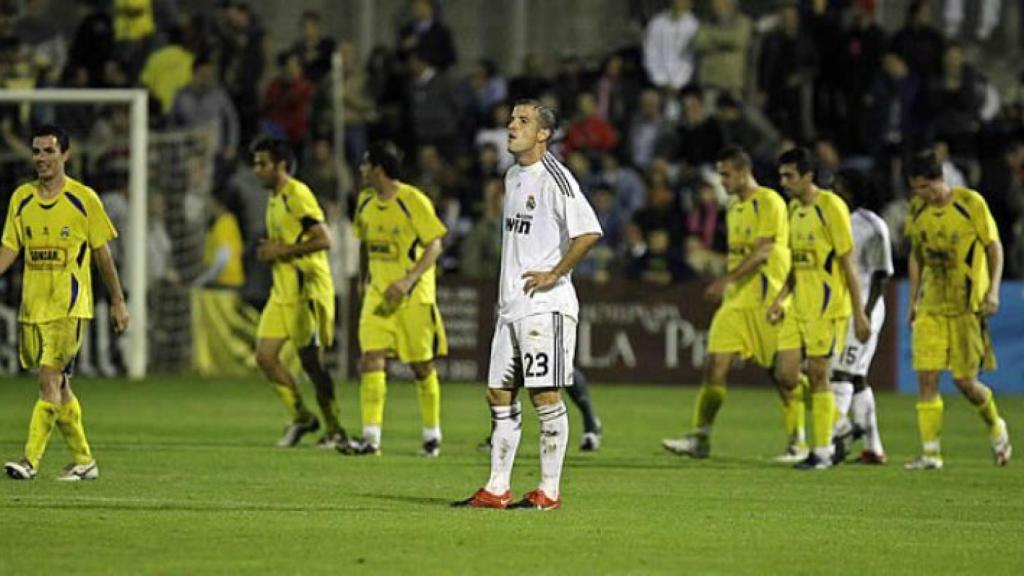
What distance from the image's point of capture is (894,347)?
26703 millimetres

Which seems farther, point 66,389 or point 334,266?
point 334,266

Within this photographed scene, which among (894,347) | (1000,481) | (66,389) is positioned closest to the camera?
(66,389)

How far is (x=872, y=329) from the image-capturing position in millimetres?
17250

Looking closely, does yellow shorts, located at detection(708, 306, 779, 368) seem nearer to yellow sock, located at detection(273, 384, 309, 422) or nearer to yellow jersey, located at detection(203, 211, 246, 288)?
yellow sock, located at detection(273, 384, 309, 422)

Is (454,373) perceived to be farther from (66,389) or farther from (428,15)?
(66,389)

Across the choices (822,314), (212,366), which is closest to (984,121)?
(212,366)

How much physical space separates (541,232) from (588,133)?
56.3 feet

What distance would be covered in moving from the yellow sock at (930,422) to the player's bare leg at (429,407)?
144 inches

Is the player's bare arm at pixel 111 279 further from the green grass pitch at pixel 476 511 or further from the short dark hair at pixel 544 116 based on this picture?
the short dark hair at pixel 544 116

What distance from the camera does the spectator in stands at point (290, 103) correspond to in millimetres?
30203

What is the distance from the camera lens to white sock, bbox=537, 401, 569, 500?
12.3m

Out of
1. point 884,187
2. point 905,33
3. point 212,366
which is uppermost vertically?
point 905,33

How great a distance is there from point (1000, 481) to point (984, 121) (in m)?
13.7

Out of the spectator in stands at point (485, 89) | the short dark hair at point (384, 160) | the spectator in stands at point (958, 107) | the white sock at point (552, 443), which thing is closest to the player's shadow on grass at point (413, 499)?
the white sock at point (552, 443)
